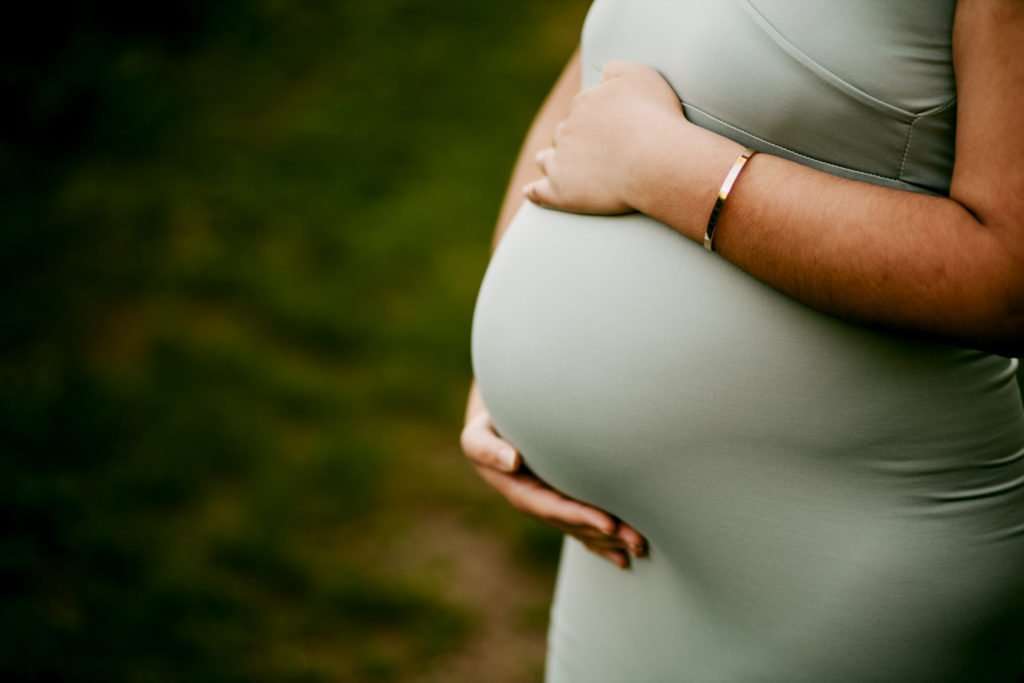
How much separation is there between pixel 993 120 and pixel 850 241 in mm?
152

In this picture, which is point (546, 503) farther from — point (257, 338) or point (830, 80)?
point (257, 338)

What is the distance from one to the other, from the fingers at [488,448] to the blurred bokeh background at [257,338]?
1195 mm

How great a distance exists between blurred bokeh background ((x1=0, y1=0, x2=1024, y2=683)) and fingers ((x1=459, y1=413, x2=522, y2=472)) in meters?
1.19

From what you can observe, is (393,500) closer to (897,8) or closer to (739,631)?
(739,631)

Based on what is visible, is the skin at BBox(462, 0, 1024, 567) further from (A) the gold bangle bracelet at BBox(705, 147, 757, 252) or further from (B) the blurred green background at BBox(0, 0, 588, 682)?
(B) the blurred green background at BBox(0, 0, 588, 682)

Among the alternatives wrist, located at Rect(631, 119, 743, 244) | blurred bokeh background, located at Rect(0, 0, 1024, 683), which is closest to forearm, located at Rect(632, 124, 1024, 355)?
wrist, located at Rect(631, 119, 743, 244)

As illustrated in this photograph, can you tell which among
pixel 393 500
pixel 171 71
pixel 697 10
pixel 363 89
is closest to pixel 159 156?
pixel 171 71

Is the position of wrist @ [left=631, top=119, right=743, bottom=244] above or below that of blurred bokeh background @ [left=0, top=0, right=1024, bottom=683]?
above

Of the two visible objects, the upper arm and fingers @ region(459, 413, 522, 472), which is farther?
fingers @ region(459, 413, 522, 472)

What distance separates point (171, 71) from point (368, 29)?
0.93 metres

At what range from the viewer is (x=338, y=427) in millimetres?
2887

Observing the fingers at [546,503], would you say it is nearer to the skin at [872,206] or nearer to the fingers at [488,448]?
the fingers at [488,448]

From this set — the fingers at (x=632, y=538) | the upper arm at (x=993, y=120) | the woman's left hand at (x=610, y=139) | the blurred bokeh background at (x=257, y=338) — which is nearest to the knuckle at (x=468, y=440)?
the fingers at (x=632, y=538)

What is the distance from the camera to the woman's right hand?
116cm
